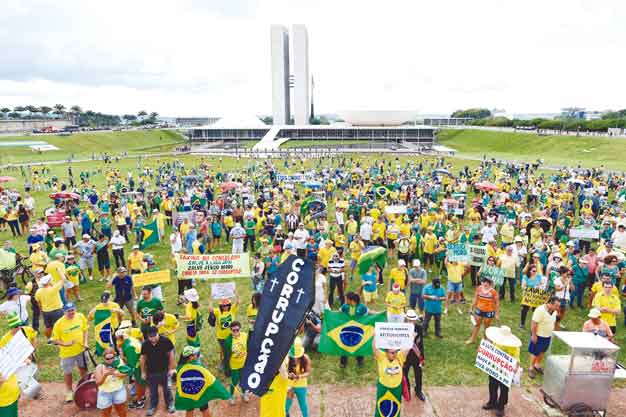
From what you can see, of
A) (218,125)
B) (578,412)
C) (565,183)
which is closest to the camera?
(578,412)

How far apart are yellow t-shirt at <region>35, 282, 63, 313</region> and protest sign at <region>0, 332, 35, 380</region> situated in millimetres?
2462

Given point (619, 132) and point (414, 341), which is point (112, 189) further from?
point (619, 132)

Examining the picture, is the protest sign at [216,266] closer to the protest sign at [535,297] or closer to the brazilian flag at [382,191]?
the protest sign at [535,297]

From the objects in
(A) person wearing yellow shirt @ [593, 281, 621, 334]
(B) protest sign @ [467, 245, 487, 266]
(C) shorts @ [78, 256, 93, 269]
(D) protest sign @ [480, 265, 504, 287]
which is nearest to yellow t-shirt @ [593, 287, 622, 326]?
(A) person wearing yellow shirt @ [593, 281, 621, 334]

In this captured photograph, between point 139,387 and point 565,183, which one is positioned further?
point 565,183

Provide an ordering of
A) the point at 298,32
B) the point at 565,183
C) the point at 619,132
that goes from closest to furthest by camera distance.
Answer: the point at 565,183 → the point at 619,132 → the point at 298,32

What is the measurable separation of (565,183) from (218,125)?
78045mm

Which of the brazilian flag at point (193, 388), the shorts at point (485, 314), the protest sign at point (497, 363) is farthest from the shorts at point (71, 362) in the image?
the shorts at point (485, 314)

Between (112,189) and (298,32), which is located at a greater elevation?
(298,32)

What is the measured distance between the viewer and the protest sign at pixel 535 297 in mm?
9094

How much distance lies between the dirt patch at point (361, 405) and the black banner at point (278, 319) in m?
2.35

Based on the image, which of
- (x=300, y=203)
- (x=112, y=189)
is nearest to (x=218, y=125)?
(x=112, y=189)

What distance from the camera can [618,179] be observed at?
1069 inches

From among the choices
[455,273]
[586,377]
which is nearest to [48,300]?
[455,273]
